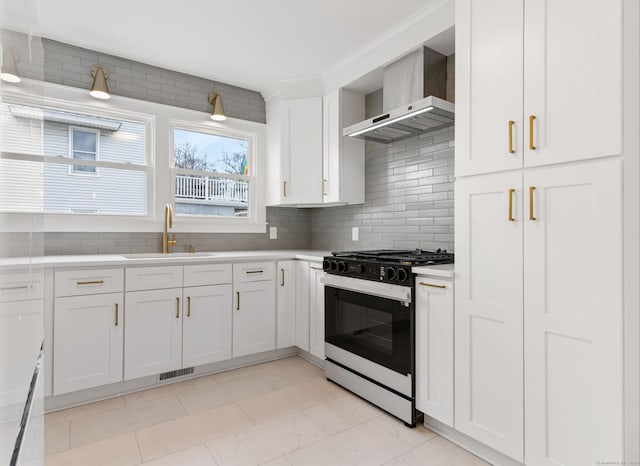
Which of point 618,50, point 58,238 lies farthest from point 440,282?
point 58,238

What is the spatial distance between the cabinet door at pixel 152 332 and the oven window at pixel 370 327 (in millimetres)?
1190

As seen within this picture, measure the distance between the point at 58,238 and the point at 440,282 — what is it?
2.92m

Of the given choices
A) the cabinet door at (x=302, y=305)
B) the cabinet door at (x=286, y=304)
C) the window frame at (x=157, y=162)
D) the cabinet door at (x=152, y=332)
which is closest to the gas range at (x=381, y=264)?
the cabinet door at (x=302, y=305)

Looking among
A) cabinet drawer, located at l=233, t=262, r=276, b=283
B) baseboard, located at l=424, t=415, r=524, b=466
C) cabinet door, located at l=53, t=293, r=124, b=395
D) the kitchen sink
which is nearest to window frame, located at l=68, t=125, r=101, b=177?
the kitchen sink

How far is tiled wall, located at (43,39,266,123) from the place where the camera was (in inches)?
117

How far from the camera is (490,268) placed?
74.3 inches

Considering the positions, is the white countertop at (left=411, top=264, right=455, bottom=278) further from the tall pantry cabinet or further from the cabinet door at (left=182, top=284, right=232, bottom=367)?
the cabinet door at (left=182, top=284, right=232, bottom=367)

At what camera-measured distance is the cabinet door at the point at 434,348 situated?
2.07 meters

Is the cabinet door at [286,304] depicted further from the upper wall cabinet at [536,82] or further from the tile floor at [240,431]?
the upper wall cabinet at [536,82]

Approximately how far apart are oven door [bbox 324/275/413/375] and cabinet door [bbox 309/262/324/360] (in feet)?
0.53

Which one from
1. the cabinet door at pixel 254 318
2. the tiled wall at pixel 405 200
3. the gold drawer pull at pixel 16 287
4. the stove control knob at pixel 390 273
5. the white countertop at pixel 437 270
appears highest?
the tiled wall at pixel 405 200

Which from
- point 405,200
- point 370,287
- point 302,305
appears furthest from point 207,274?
point 405,200

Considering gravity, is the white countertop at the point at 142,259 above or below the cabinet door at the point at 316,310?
above

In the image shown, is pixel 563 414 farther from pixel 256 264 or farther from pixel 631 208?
pixel 256 264
